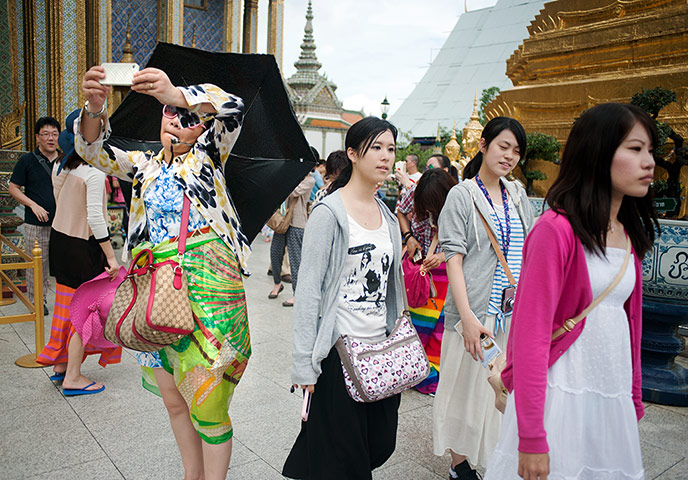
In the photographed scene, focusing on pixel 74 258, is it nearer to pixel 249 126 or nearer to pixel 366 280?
pixel 249 126

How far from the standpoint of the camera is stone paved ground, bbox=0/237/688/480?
3.00m

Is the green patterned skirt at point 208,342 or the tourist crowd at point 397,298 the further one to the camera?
the green patterned skirt at point 208,342

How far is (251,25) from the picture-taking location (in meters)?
15.6

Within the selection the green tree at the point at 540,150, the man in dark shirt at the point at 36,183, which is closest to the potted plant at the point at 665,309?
the green tree at the point at 540,150

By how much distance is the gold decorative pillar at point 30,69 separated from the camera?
10242 mm

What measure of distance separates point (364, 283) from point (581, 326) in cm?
93

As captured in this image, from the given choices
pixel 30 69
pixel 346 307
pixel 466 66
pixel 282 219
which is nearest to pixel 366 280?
pixel 346 307

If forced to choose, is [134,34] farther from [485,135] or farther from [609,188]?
[609,188]

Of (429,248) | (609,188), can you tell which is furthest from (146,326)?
(429,248)

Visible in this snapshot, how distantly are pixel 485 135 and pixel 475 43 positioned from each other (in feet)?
129

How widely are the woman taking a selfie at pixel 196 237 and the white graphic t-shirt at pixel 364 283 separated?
1.73ft

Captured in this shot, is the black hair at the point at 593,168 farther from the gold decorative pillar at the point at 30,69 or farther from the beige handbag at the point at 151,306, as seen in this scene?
the gold decorative pillar at the point at 30,69

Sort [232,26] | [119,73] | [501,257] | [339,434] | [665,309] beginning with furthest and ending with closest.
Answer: [232,26] → [119,73] → [665,309] → [501,257] → [339,434]

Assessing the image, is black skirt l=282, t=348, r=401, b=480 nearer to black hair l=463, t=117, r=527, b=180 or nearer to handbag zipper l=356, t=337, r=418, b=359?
handbag zipper l=356, t=337, r=418, b=359
